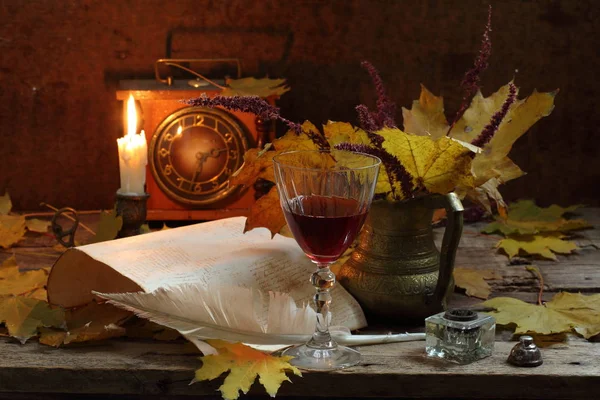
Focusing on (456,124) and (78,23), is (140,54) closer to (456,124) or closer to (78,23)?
(78,23)

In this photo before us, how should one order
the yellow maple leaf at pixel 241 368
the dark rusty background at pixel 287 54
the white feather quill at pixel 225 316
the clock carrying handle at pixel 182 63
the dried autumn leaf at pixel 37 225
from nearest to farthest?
the yellow maple leaf at pixel 241 368 → the white feather quill at pixel 225 316 → the dried autumn leaf at pixel 37 225 → the clock carrying handle at pixel 182 63 → the dark rusty background at pixel 287 54

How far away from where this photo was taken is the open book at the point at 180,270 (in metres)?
1.29

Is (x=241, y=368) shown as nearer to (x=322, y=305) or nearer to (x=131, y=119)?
(x=322, y=305)

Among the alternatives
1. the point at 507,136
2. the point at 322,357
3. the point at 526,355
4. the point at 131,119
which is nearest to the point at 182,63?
the point at 131,119

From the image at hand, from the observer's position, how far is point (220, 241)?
146 centimetres

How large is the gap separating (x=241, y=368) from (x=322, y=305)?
138mm

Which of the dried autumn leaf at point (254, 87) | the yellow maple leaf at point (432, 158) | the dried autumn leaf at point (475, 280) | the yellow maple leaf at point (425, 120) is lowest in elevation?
the dried autumn leaf at point (475, 280)

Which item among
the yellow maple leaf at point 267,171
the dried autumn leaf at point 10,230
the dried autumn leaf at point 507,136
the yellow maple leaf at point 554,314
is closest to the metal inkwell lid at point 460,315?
the yellow maple leaf at point 554,314

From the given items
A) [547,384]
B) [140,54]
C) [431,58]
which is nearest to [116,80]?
[140,54]

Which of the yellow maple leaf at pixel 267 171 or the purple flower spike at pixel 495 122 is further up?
the purple flower spike at pixel 495 122

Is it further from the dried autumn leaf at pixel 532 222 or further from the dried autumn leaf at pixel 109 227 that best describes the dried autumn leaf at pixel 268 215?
the dried autumn leaf at pixel 532 222

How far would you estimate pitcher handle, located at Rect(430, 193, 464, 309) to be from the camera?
4.17ft

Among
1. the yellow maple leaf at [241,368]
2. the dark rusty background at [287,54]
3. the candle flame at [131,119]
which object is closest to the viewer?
the yellow maple leaf at [241,368]

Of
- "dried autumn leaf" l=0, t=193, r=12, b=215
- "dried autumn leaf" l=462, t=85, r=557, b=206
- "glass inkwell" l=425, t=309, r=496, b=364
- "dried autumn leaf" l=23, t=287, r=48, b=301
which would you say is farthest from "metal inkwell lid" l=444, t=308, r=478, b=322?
"dried autumn leaf" l=0, t=193, r=12, b=215
